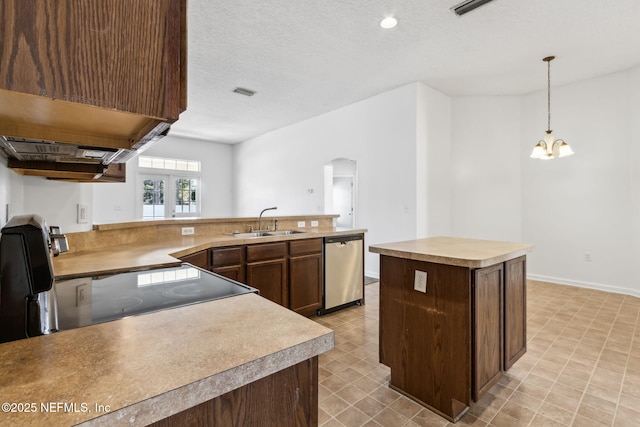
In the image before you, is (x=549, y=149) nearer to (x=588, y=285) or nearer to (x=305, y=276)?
(x=588, y=285)

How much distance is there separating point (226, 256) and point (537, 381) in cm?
253

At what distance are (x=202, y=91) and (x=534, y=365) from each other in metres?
5.22

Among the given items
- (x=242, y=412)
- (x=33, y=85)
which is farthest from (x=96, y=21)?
(x=242, y=412)

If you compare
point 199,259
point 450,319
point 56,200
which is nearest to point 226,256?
point 199,259

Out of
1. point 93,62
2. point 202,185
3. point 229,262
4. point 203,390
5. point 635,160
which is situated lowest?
point 229,262

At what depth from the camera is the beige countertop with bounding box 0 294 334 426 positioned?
500 mm

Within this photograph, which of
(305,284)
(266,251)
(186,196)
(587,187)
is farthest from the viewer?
(186,196)

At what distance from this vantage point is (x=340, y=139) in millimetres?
5586

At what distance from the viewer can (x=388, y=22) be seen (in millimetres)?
2926

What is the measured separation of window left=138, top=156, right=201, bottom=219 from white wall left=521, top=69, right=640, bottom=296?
7463 mm

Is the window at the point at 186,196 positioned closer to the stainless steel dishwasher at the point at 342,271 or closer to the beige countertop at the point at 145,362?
the stainless steel dishwasher at the point at 342,271

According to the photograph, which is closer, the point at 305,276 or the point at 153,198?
the point at 305,276

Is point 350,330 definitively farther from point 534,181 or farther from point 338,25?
point 534,181

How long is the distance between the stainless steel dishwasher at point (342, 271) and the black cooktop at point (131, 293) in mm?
2001
